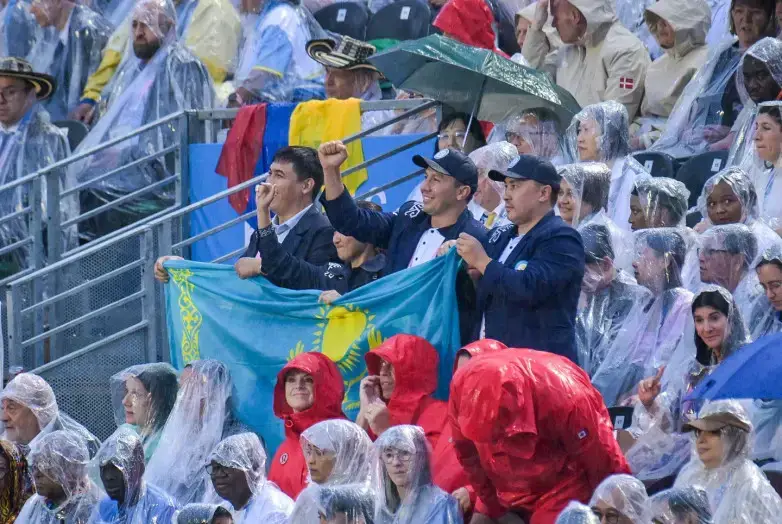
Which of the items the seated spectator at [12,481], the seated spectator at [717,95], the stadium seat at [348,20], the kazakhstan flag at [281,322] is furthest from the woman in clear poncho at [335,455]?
the stadium seat at [348,20]

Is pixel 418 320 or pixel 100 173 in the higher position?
pixel 418 320

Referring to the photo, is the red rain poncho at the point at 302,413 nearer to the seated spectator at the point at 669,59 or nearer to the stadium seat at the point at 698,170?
the stadium seat at the point at 698,170

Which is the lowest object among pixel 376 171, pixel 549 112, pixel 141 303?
pixel 141 303

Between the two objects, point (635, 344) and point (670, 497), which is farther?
point (635, 344)

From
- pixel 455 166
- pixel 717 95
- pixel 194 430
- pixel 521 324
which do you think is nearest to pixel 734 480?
pixel 521 324

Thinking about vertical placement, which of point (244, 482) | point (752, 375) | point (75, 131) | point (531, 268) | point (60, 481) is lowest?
point (60, 481)

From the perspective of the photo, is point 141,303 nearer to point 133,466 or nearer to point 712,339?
point 133,466

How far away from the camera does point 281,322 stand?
8922 millimetres

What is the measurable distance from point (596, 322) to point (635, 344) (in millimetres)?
315

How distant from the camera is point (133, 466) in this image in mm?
8234

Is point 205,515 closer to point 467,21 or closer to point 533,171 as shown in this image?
point 533,171

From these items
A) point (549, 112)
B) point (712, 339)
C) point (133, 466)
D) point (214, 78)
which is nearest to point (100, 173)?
point (214, 78)

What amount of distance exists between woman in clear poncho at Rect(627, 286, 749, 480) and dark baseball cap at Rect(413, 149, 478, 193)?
4.17ft

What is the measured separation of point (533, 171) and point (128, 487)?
251 cm
